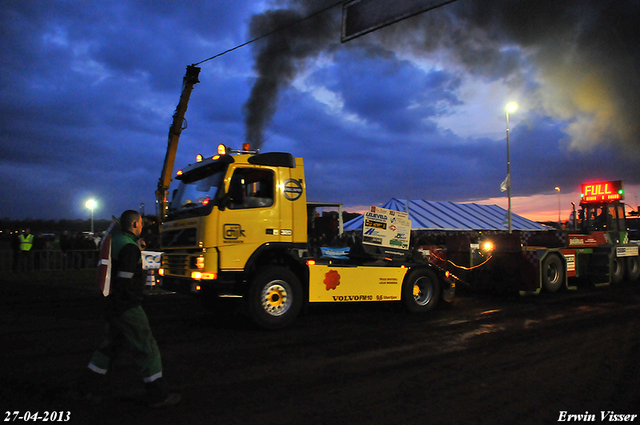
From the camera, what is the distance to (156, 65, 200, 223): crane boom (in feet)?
41.5

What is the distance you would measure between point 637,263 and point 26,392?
17546 millimetres

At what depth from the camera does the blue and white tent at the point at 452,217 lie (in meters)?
23.9

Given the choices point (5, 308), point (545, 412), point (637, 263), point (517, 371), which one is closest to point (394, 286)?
point (517, 371)

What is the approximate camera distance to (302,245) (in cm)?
734

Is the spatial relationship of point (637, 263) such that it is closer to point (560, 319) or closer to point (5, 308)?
point (560, 319)

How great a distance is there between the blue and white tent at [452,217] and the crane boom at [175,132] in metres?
11.0

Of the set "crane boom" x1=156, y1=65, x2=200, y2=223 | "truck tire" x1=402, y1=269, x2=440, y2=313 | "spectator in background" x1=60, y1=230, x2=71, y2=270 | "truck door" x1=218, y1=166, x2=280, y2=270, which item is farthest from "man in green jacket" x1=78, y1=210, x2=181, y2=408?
"spectator in background" x1=60, y1=230, x2=71, y2=270

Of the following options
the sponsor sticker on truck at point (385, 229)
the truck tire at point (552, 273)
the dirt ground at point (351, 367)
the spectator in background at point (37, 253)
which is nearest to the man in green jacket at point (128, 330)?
the dirt ground at point (351, 367)

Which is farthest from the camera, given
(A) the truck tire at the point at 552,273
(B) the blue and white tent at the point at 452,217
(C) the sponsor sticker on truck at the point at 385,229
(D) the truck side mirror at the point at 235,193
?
(B) the blue and white tent at the point at 452,217

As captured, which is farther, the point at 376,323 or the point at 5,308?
the point at 5,308

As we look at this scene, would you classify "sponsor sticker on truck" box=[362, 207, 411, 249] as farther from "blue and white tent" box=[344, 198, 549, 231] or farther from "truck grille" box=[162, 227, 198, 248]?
"blue and white tent" box=[344, 198, 549, 231]

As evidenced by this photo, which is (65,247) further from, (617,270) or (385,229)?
(617,270)

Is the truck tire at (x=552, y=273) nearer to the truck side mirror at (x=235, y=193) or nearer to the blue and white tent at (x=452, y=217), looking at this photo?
the truck side mirror at (x=235, y=193)

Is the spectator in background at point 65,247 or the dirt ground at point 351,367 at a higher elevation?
the spectator in background at point 65,247
